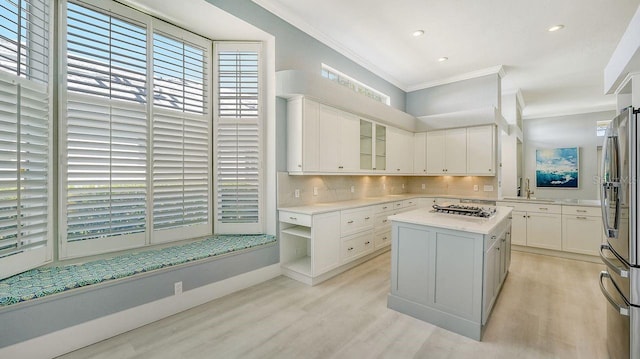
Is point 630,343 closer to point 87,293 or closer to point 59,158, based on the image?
point 87,293

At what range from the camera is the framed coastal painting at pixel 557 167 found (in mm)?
7594

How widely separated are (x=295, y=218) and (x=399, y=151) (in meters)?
2.97

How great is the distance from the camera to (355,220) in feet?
12.6

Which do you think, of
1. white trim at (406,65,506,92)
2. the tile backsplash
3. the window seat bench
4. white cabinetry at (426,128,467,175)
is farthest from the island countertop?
white trim at (406,65,506,92)

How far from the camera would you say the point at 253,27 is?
3176mm

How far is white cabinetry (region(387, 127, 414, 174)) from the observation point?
16.9 feet

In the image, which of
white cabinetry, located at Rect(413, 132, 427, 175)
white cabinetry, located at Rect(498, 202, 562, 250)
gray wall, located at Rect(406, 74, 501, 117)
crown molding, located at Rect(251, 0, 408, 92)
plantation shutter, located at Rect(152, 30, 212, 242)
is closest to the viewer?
plantation shutter, located at Rect(152, 30, 212, 242)

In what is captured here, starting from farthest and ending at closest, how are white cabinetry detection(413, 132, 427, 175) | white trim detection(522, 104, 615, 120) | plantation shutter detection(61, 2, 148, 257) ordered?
1. white trim detection(522, 104, 615, 120)
2. white cabinetry detection(413, 132, 427, 175)
3. plantation shutter detection(61, 2, 148, 257)

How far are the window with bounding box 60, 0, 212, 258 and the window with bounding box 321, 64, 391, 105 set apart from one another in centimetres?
176

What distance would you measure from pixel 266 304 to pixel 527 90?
6940 millimetres

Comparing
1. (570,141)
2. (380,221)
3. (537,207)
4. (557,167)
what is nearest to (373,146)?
(380,221)

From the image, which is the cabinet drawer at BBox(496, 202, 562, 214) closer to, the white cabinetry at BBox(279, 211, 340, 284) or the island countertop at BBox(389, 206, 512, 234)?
the island countertop at BBox(389, 206, 512, 234)

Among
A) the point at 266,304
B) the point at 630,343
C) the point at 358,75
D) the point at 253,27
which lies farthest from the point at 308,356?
the point at 358,75

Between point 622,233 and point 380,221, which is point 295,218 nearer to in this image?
point 380,221
